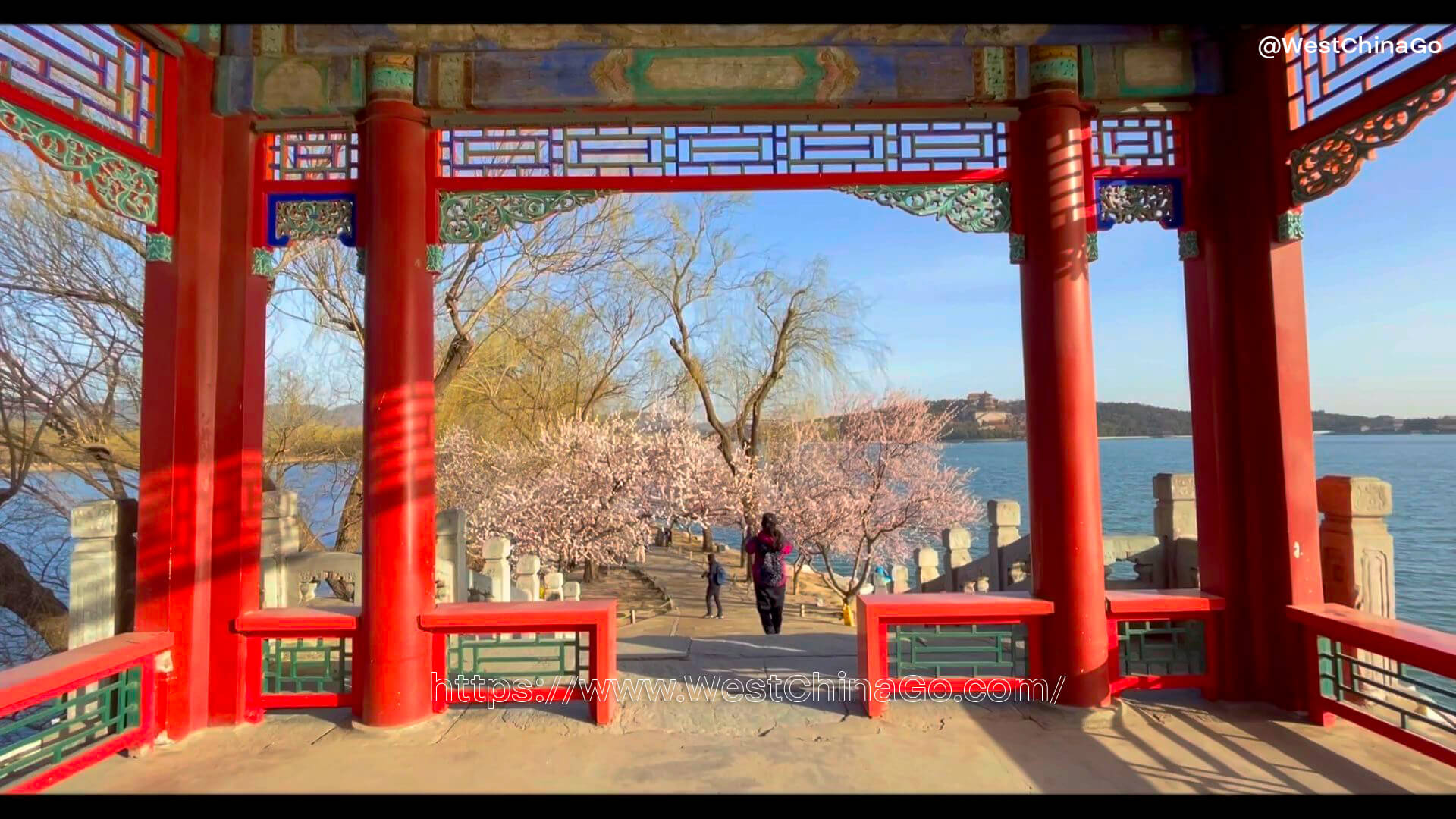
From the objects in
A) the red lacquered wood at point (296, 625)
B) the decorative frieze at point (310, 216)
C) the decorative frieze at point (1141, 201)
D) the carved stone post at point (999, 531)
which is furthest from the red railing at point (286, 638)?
the carved stone post at point (999, 531)

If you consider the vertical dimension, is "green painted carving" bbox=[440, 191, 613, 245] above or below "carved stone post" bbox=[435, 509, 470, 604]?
above

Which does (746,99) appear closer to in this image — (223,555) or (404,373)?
(404,373)

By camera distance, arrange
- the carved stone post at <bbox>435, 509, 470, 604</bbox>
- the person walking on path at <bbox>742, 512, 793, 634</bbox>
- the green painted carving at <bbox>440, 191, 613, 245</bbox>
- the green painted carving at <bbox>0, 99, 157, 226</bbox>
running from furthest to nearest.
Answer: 1. the carved stone post at <bbox>435, 509, 470, 604</bbox>
2. the person walking on path at <bbox>742, 512, 793, 634</bbox>
3. the green painted carving at <bbox>440, 191, 613, 245</bbox>
4. the green painted carving at <bbox>0, 99, 157, 226</bbox>

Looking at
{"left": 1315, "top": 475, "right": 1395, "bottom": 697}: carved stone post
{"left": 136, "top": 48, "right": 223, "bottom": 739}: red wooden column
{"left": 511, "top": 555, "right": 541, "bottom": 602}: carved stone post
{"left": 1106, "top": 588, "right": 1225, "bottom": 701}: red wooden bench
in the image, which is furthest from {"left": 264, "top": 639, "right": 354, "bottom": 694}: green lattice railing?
{"left": 1315, "top": 475, "right": 1395, "bottom": 697}: carved stone post

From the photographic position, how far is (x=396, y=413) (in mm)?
4230

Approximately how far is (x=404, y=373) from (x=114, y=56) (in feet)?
7.19

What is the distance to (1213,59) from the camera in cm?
446

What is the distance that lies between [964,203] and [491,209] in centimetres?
279

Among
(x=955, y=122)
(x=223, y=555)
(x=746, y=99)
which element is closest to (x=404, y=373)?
(x=223, y=555)

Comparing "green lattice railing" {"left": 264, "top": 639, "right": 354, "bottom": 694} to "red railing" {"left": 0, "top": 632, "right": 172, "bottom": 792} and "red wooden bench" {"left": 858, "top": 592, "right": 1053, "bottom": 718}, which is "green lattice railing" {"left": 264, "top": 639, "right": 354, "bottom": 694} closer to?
"red railing" {"left": 0, "top": 632, "right": 172, "bottom": 792}

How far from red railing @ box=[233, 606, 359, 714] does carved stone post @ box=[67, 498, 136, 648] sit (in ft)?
2.31

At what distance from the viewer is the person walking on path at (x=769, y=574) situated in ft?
23.6

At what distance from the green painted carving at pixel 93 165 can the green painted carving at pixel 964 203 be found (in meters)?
3.98

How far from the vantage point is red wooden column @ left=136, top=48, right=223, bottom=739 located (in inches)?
162
